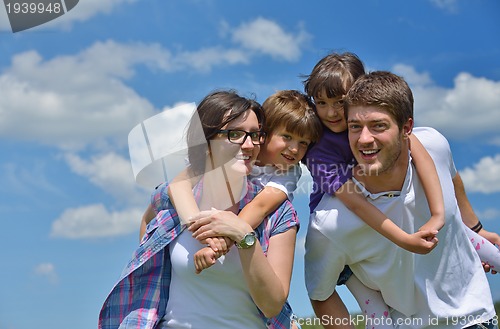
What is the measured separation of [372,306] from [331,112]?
1357 mm

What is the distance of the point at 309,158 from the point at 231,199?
0.78m

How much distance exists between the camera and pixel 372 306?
14.6 feet

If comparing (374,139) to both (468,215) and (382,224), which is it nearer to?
(382,224)

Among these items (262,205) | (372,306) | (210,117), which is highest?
(210,117)

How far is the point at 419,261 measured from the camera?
4.33 metres

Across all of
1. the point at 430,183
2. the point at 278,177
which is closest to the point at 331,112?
the point at 278,177

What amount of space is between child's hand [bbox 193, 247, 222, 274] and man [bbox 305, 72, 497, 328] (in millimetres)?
952

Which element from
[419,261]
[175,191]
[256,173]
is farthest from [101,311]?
[419,261]

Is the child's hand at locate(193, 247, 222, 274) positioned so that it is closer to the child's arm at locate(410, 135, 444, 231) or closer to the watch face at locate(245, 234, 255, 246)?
the watch face at locate(245, 234, 255, 246)

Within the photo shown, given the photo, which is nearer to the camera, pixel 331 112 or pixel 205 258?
pixel 205 258

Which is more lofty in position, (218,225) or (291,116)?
(291,116)

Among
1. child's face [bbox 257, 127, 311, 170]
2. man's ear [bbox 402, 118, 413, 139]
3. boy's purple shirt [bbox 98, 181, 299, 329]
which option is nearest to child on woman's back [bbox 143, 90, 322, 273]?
child's face [bbox 257, 127, 311, 170]

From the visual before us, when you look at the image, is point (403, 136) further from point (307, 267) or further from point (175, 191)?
point (175, 191)

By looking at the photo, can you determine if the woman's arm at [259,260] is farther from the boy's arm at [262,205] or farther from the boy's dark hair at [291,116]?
the boy's dark hair at [291,116]
